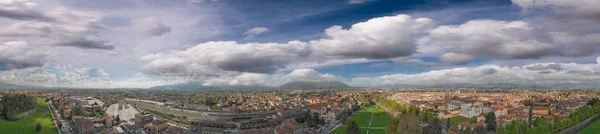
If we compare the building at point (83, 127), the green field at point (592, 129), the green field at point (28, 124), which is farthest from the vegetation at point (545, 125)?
the green field at point (28, 124)

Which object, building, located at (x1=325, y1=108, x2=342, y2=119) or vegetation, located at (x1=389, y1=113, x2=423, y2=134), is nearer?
vegetation, located at (x1=389, y1=113, x2=423, y2=134)

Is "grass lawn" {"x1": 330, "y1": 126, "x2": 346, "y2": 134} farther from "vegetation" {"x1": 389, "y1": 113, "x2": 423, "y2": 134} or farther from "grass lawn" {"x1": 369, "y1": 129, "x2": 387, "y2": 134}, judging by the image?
"vegetation" {"x1": 389, "y1": 113, "x2": 423, "y2": 134}

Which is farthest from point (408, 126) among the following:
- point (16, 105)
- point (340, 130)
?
point (16, 105)

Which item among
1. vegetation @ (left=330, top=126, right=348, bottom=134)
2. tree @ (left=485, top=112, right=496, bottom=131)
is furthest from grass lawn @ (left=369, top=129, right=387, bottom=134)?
tree @ (left=485, top=112, right=496, bottom=131)

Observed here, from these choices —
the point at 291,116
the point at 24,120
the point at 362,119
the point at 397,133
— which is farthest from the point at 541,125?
the point at 24,120

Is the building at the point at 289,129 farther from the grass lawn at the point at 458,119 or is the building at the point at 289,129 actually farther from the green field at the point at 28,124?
the green field at the point at 28,124

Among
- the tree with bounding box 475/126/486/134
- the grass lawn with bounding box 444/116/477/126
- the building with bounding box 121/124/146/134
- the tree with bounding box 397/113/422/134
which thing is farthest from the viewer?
the grass lawn with bounding box 444/116/477/126

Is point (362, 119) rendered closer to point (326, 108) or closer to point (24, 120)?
point (326, 108)

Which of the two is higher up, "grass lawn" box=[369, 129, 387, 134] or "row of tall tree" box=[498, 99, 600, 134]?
"row of tall tree" box=[498, 99, 600, 134]

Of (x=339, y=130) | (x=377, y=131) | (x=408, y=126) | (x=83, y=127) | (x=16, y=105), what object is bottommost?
(x=339, y=130)

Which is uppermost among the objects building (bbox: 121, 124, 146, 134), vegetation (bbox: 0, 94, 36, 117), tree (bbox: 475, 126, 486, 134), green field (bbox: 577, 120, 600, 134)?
vegetation (bbox: 0, 94, 36, 117)

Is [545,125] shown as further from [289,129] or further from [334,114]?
[334,114]
